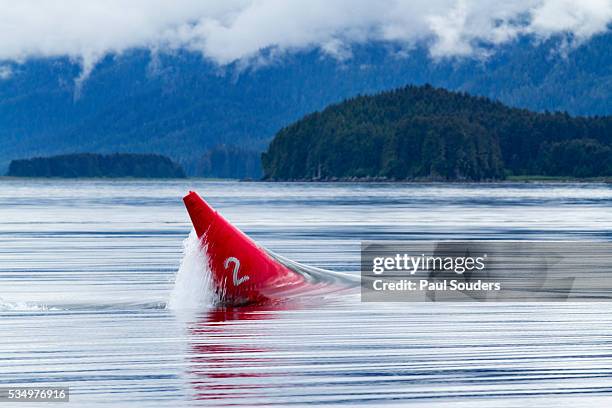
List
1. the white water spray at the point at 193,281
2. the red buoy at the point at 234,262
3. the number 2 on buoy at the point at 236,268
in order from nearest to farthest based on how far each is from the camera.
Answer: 1. the red buoy at the point at 234,262
2. the number 2 on buoy at the point at 236,268
3. the white water spray at the point at 193,281

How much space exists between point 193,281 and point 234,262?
144 cm

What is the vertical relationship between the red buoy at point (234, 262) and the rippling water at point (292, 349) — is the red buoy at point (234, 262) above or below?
above

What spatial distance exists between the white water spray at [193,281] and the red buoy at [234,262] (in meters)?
0.18

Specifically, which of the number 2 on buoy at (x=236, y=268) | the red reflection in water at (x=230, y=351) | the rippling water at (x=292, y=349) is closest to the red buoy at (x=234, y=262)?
the number 2 on buoy at (x=236, y=268)

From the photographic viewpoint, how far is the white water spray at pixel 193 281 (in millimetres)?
30234

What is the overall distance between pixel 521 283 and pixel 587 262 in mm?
8984

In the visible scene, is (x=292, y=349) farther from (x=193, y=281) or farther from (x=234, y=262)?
(x=193, y=281)

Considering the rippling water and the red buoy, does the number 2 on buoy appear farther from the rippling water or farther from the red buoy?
the rippling water

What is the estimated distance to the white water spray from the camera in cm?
3023

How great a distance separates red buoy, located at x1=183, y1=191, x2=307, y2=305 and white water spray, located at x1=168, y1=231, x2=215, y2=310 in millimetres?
178

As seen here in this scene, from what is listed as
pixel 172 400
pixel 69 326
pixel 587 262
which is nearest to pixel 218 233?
pixel 69 326

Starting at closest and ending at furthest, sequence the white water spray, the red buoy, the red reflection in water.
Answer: the red reflection in water
the red buoy
the white water spray

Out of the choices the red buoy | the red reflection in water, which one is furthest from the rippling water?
the red buoy

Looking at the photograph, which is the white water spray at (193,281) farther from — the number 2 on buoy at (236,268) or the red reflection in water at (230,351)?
the red reflection in water at (230,351)
